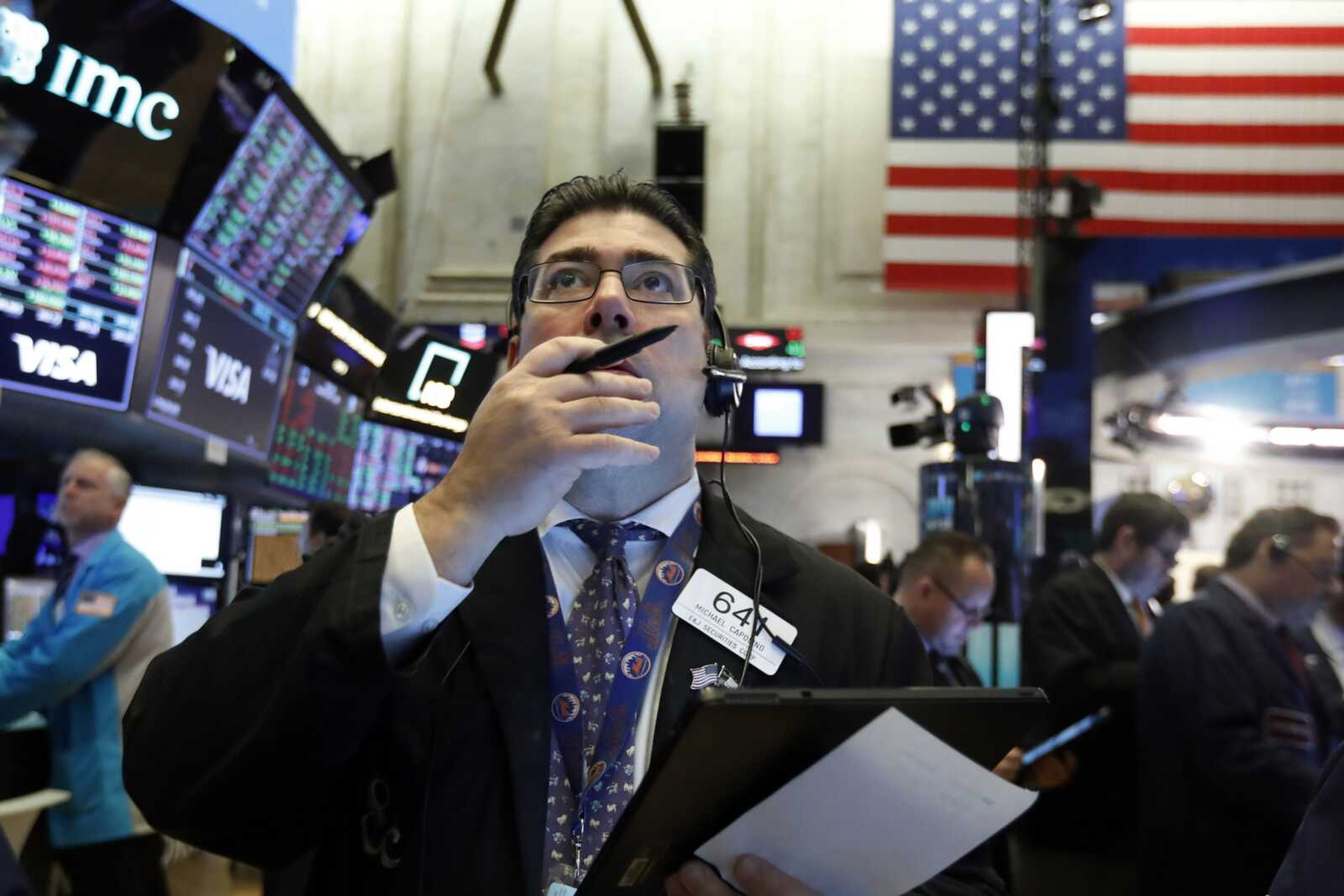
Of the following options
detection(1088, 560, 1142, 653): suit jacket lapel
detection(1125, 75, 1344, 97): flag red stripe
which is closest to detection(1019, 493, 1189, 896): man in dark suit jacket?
detection(1088, 560, 1142, 653): suit jacket lapel

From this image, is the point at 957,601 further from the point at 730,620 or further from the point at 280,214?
the point at 280,214

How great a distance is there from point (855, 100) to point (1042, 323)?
4.42 metres

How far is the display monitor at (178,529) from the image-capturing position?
5418 millimetres

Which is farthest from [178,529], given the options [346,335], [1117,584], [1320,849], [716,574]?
[1320,849]

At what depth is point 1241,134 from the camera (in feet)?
33.0

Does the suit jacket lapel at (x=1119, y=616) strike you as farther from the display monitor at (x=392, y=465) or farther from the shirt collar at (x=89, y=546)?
the display monitor at (x=392, y=465)

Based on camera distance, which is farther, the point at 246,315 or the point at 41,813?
the point at 246,315

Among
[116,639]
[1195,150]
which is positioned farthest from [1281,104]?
[116,639]

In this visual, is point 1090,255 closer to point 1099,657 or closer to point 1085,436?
point 1085,436

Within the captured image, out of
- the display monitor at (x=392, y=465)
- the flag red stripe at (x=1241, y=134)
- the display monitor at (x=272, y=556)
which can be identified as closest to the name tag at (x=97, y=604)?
the display monitor at (x=272, y=556)

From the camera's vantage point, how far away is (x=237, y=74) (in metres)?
4.80

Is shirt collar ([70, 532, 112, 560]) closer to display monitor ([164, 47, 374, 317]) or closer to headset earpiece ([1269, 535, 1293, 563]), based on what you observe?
display monitor ([164, 47, 374, 317])

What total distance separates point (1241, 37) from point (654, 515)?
9981mm

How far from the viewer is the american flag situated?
32.3 ft
